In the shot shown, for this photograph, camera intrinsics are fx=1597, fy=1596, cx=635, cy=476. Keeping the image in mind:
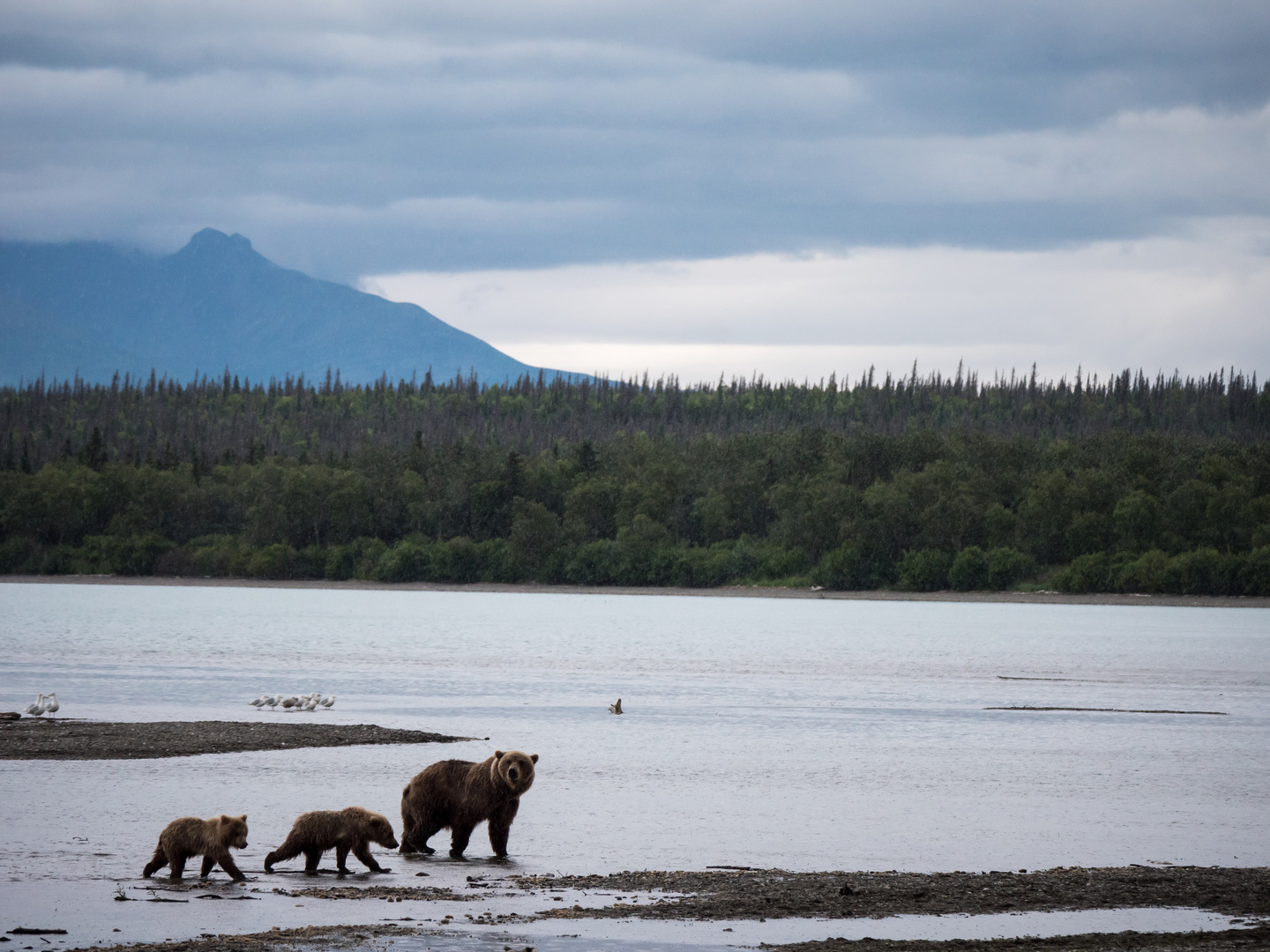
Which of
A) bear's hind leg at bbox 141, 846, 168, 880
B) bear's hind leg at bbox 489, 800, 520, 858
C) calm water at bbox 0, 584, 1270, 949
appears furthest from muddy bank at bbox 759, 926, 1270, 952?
bear's hind leg at bbox 141, 846, 168, 880

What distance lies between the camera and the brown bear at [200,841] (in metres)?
15.9

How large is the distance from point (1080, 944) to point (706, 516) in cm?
15310

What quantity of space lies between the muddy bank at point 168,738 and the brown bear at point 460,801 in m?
9.65

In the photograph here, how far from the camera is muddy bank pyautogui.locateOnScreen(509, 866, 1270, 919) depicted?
15.2 meters

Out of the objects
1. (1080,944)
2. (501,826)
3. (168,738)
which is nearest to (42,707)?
(168,738)

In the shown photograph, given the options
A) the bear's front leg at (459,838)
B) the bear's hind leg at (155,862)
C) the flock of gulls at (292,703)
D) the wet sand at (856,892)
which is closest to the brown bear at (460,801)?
the bear's front leg at (459,838)

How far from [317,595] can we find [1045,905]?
155794 mm

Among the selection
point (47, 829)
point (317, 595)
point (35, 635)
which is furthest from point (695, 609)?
point (47, 829)

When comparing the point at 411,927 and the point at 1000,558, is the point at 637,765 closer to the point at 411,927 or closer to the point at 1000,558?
the point at 411,927

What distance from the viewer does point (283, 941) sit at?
13.4 meters

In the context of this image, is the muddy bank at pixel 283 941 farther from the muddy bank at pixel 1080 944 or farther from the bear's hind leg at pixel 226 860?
the muddy bank at pixel 1080 944

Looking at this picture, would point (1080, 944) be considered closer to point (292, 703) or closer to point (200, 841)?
point (200, 841)

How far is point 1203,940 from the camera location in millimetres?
14000

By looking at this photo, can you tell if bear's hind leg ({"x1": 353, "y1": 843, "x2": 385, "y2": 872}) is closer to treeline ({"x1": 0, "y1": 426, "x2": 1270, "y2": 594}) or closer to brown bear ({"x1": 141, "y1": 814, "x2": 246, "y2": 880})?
brown bear ({"x1": 141, "y1": 814, "x2": 246, "y2": 880})
